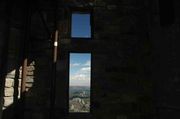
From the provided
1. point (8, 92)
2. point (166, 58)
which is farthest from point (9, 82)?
point (166, 58)

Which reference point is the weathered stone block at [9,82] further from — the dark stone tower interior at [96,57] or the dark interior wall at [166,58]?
the dark interior wall at [166,58]

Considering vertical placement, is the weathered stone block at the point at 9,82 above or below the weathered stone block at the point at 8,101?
above

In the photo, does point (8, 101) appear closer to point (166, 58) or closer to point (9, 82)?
point (9, 82)

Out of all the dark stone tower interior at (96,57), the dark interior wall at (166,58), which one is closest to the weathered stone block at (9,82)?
the dark stone tower interior at (96,57)

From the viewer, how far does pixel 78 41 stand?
7.95 m

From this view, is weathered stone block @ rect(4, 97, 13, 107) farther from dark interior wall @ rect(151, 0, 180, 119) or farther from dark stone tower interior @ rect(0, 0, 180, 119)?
dark interior wall @ rect(151, 0, 180, 119)

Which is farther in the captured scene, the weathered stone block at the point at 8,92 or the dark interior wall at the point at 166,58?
the weathered stone block at the point at 8,92

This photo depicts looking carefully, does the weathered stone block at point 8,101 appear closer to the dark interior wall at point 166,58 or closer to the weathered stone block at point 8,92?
the weathered stone block at point 8,92

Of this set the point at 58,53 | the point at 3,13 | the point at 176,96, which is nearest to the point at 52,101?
the point at 58,53

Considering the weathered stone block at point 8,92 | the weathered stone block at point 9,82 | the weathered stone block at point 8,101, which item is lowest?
the weathered stone block at point 8,101

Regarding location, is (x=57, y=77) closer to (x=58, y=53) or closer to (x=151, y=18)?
(x=58, y=53)

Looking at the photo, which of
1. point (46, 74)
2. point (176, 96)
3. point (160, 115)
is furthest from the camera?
point (46, 74)

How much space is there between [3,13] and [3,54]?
0.96m

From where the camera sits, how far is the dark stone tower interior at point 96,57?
7.14m
